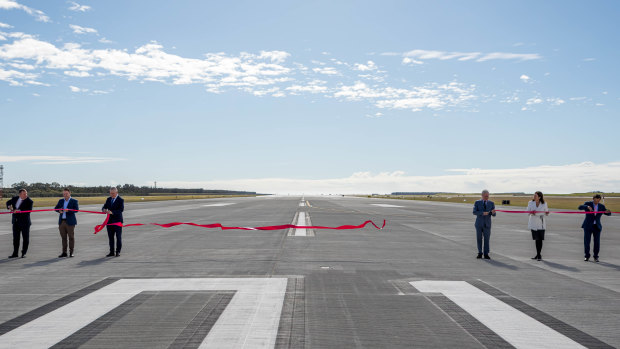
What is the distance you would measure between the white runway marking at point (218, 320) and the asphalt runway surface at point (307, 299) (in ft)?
0.06

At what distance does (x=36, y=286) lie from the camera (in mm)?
8609

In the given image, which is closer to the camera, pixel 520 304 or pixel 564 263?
pixel 520 304

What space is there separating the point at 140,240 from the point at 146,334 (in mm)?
12192

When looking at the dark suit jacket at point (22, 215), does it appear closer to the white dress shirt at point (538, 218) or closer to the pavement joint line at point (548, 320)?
the pavement joint line at point (548, 320)

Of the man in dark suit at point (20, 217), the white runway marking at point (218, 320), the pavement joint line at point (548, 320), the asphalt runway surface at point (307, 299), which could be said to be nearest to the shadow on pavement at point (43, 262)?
the asphalt runway surface at point (307, 299)

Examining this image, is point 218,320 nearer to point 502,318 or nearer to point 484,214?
point 502,318

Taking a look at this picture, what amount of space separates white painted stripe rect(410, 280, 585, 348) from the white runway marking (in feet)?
9.11

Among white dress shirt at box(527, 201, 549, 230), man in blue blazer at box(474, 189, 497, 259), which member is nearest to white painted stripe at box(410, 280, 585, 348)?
man in blue blazer at box(474, 189, 497, 259)

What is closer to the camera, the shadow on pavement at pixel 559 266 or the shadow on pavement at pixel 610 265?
the shadow on pavement at pixel 559 266

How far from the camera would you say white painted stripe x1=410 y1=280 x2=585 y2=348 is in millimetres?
5379

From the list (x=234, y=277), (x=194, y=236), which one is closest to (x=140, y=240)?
(x=194, y=236)

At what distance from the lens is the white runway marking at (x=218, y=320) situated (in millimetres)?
5340

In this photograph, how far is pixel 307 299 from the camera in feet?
24.2

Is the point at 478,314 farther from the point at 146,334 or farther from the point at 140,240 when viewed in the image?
the point at 140,240
